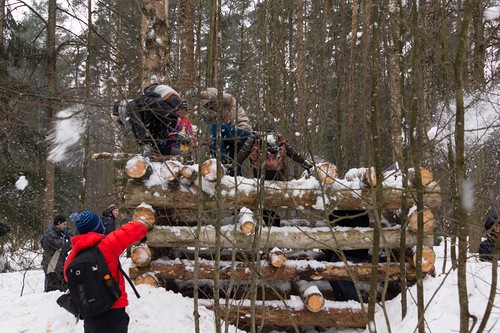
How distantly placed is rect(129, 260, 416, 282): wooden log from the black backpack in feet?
5.92

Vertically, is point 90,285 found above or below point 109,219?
above

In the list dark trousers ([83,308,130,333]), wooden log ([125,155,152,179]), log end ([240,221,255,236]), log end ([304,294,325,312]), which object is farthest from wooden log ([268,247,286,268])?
dark trousers ([83,308,130,333])

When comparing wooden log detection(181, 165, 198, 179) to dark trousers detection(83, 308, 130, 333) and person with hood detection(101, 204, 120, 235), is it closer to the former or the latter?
dark trousers detection(83, 308, 130, 333)

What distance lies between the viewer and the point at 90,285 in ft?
11.1

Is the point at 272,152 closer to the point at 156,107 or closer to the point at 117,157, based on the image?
the point at 156,107

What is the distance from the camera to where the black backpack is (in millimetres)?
3350

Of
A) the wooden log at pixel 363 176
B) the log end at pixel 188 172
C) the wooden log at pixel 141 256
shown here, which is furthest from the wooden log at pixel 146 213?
the wooden log at pixel 363 176

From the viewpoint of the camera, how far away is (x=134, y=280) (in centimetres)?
528

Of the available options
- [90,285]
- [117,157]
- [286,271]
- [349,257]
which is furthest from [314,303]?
[117,157]

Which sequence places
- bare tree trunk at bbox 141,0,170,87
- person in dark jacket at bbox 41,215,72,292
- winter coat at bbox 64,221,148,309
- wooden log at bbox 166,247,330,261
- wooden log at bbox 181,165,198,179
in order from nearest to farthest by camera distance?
winter coat at bbox 64,221,148,309 < wooden log at bbox 181,165,198,179 < wooden log at bbox 166,247,330,261 < bare tree trunk at bbox 141,0,170,87 < person in dark jacket at bbox 41,215,72,292

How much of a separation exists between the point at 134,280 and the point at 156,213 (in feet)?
3.03

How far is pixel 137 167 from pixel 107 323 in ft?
6.53

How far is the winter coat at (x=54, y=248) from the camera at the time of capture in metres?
6.80

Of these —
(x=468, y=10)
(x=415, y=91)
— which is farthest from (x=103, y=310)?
(x=468, y=10)
